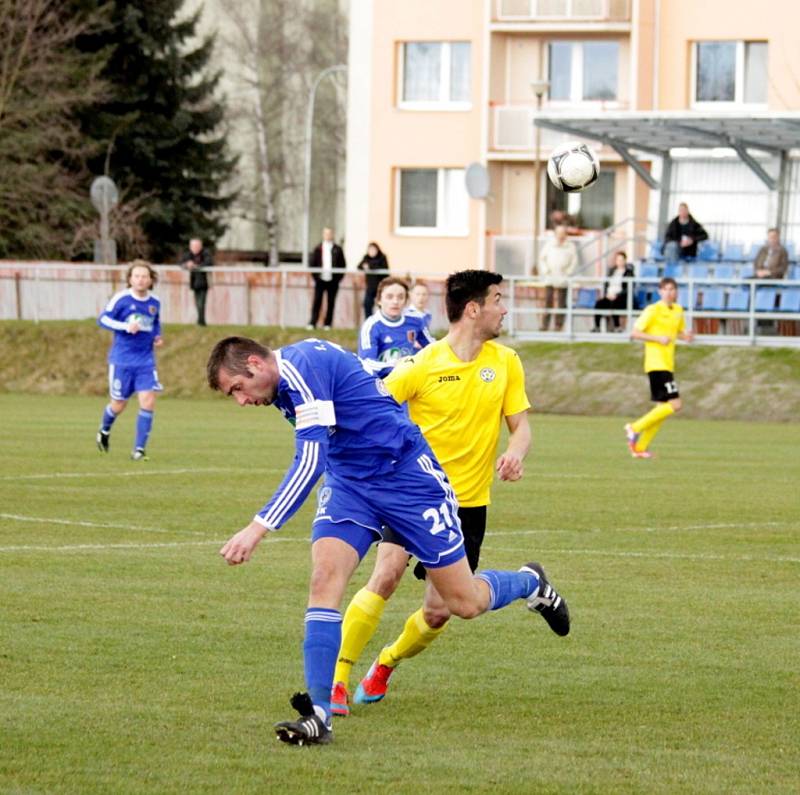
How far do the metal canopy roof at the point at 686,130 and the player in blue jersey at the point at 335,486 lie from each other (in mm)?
26767

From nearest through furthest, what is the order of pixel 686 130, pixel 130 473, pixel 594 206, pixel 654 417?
pixel 130 473, pixel 654 417, pixel 686 130, pixel 594 206

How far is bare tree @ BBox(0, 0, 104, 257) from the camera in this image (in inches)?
2018

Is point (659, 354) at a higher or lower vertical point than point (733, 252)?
lower

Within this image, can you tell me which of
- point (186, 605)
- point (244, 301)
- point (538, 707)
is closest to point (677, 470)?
point (186, 605)

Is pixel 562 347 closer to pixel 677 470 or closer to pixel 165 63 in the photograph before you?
pixel 677 470

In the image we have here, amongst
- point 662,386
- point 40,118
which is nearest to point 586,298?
point 662,386

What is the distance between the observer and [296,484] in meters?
7.16

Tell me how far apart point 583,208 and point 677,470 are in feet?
101

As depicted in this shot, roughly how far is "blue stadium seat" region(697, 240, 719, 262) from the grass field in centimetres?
1998

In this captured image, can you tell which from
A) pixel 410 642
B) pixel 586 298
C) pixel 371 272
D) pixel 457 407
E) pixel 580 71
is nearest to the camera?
pixel 410 642

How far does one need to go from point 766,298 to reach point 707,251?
16.1ft

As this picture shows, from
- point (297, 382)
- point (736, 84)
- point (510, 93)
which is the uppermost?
point (736, 84)

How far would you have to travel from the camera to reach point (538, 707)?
311 inches

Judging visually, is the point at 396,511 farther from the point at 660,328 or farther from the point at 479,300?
the point at 660,328
